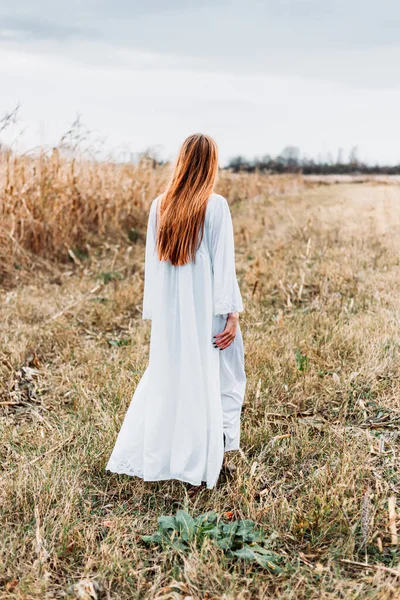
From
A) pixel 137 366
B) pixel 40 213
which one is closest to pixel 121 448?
pixel 137 366

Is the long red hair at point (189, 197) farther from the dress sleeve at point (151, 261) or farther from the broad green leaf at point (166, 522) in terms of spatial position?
the broad green leaf at point (166, 522)

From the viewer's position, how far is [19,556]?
228 centimetres

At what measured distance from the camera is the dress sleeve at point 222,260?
2562mm

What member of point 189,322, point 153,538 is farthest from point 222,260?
point 153,538

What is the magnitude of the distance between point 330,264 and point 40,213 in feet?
11.9

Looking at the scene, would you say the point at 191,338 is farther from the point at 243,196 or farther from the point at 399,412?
the point at 243,196

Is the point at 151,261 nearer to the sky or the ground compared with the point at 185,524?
nearer to the sky

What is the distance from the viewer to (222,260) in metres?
2.58

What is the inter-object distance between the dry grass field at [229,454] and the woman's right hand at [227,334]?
63 centimetres

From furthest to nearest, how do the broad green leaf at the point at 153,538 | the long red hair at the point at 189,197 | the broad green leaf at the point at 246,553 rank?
the long red hair at the point at 189,197
the broad green leaf at the point at 153,538
the broad green leaf at the point at 246,553

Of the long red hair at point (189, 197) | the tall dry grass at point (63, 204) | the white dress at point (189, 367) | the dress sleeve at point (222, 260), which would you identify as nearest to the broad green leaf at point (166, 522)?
the white dress at point (189, 367)

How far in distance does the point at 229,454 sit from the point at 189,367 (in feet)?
2.26

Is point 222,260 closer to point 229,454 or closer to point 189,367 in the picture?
point 189,367

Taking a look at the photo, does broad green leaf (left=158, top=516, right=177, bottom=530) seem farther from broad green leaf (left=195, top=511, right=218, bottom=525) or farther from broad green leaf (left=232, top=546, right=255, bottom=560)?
broad green leaf (left=232, top=546, right=255, bottom=560)
